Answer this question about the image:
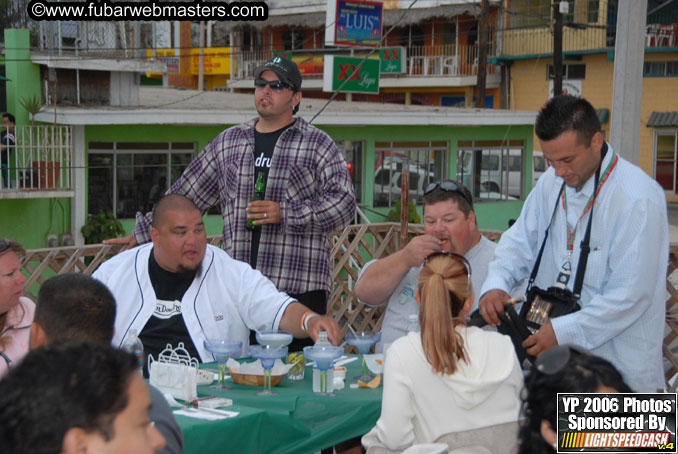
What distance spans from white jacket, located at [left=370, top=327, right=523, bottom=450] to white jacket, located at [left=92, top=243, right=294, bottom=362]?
1.27 m

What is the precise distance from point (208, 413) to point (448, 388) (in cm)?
87

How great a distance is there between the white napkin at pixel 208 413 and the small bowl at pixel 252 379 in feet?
1.15

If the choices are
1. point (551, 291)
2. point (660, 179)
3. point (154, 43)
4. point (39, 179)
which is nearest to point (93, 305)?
point (551, 291)

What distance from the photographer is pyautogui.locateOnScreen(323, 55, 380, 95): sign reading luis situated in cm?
1241

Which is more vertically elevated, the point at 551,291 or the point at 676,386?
the point at 551,291

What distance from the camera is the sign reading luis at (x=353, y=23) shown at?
560 inches

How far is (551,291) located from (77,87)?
1219 cm

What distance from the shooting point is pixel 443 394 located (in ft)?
9.41

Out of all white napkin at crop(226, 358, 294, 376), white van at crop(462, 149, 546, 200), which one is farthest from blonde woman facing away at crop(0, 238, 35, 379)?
white van at crop(462, 149, 546, 200)

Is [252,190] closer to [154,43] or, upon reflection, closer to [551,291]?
[551,291]

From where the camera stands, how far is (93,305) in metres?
2.71

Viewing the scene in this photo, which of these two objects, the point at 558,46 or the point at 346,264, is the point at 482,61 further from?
the point at 346,264

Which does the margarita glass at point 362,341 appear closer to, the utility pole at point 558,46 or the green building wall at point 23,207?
the green building wall at point 23,207

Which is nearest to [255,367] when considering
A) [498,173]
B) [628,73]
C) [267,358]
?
[267,358]
